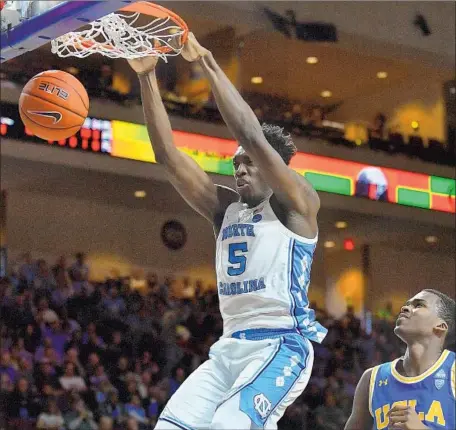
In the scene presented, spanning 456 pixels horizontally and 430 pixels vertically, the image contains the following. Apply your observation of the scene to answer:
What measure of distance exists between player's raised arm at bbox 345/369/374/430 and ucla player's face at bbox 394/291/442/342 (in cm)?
31

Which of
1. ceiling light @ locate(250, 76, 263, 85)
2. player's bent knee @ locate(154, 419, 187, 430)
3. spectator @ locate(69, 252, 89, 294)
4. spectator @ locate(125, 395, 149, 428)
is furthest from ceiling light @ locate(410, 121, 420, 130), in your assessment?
player's bent knee @ locate(154, 419, 187, 430)

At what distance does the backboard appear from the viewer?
16.7 ft

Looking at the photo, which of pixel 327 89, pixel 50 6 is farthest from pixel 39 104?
pixel 327 89

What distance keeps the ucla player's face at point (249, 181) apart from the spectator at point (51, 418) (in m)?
6.92

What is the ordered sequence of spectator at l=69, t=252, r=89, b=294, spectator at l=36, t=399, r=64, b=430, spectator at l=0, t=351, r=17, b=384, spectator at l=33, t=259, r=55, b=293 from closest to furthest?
spectator at l=36, t=399, r=64, b=430
spectator at l=0, t=351, r=17, b=384
spectator at l=33, t=259, r=55, b=293
spectator at l=69, t=252, r=89, b=294

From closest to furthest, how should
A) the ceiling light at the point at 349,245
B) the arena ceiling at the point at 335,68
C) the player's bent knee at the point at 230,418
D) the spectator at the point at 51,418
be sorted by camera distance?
the player's bent knee at the point at 230,418 < the spectator at the point at 51,418 < the arena ceiling at the point at 335,68 < the ceiling light at the point at 349,245

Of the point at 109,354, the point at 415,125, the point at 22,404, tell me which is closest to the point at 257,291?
the point at 22,404

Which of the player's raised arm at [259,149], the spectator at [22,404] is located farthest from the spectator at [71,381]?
the player's raised arm at [259,149]

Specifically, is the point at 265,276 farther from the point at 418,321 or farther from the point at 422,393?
the point at 422,393

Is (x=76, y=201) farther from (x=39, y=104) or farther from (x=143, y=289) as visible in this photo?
(x=39, y=104)

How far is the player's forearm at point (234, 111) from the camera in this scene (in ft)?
14.7

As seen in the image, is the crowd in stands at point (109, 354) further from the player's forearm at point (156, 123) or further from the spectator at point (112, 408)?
the player's forearm at point (156, 123)

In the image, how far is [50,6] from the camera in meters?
5.46

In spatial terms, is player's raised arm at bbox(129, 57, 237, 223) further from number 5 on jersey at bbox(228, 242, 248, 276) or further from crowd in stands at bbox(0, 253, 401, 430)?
crowd in stands at bbox(0, 253, 401, 430)
